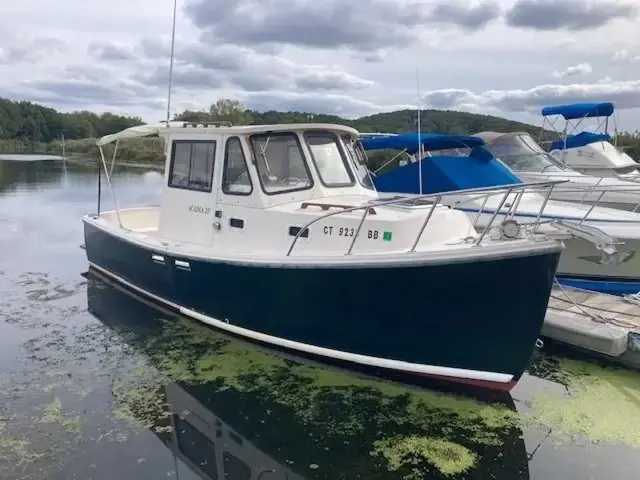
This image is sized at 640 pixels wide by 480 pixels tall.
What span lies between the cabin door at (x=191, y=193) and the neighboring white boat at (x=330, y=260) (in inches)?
0.9

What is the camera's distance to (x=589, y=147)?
16.1 m

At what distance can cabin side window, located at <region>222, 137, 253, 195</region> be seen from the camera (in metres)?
7.23

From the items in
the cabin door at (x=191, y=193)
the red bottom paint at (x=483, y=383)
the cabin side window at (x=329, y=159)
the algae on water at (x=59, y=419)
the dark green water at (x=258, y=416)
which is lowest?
the algae on water at (x=59, y=419)

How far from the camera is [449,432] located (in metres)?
5.41

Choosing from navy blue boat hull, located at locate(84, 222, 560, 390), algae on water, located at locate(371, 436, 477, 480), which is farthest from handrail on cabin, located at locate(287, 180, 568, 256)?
algae on water, located at locate(371, 436, 477, 480)

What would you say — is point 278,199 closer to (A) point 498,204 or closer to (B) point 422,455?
(B) point 422,455

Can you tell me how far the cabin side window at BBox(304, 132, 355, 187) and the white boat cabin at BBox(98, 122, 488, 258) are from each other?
0.01m

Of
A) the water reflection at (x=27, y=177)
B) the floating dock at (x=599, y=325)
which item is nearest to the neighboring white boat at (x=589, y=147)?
the floating dock at (x=599, y=325)

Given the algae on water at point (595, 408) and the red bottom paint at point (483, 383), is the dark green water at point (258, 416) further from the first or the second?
the red bottom paint at point (483, 383)

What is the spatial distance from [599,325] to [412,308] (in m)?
2.56

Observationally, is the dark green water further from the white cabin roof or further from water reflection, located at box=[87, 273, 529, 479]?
the white cabin roof

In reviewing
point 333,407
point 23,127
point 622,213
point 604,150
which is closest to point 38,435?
point 333,407

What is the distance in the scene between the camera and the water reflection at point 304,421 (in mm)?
4953

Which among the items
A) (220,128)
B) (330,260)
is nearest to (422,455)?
(330,260)
